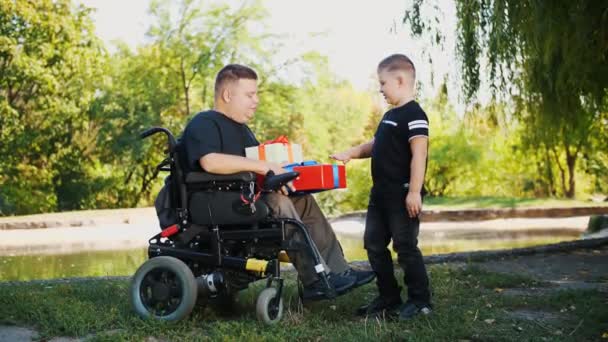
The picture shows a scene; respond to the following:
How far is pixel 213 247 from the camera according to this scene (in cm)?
334

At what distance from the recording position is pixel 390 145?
3555 millimetres

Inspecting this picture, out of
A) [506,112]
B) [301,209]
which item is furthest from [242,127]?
[506,112]

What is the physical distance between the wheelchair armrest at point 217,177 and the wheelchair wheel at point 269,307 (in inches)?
20.9

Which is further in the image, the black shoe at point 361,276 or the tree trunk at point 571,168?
the tree trunk at point 571,168

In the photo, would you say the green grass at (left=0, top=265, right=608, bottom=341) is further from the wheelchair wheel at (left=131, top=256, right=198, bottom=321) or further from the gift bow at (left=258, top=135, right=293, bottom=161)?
the gift bow at (left=258, top=135, right=293, bottom=161)

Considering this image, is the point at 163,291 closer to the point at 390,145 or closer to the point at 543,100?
the point at 390,145

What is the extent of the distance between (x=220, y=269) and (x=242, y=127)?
28.6 inches

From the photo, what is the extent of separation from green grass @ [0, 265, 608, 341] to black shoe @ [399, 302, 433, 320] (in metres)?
0.06

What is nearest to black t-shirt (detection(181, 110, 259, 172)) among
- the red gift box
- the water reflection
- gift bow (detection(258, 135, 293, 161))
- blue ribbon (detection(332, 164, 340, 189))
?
gift bow (detection(258, 135, 293, 161))

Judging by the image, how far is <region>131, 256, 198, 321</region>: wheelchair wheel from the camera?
125 inches

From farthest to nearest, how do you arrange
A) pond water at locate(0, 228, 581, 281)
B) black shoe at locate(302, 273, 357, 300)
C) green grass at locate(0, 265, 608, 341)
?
pond water at locate(0, 228, 581, 281)
black shoe at locate(302, 273, 357, 300)
green grass at locate(0, 265, 608, 341)

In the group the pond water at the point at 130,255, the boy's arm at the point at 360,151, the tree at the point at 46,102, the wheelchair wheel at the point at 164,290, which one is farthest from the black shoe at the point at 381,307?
the tree at the point at 46,102

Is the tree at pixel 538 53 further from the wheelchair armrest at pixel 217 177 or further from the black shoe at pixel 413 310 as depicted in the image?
the wheelchair armrest at pixel 217 177

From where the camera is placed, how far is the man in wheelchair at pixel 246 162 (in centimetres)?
324
